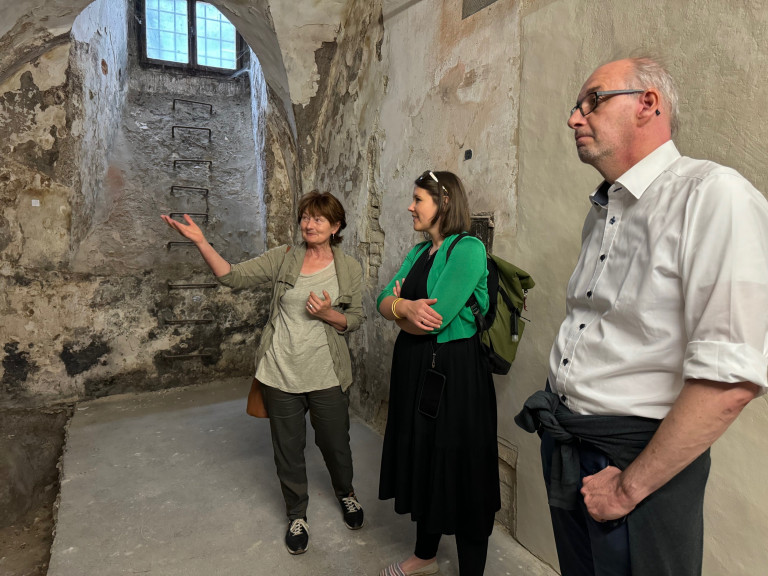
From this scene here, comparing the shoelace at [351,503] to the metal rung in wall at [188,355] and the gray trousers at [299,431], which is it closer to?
the gray trousers at [299,431]

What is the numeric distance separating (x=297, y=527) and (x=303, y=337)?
36.6 inches

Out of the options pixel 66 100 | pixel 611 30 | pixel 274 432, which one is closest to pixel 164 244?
pixel 66 100

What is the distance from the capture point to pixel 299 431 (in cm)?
246

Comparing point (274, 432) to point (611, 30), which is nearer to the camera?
point (611, 30)

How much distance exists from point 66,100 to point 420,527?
4.37 m

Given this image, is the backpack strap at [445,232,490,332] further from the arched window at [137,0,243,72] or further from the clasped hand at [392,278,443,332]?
the arched window at [137,0,243,72]

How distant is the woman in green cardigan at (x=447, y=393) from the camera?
72.5 inches

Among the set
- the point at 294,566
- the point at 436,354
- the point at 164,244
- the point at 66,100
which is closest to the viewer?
the point at 436,354

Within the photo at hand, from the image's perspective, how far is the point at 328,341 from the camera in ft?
8.07

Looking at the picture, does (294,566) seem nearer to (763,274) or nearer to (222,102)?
(763,274)

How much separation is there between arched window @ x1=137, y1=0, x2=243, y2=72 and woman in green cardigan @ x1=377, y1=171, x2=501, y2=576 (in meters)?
5.86

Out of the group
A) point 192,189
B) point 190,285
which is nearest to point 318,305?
point 190,285

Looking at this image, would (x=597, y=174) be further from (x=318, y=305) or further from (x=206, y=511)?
(x=206, y=511)

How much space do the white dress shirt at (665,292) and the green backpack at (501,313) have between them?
640 millimetres
